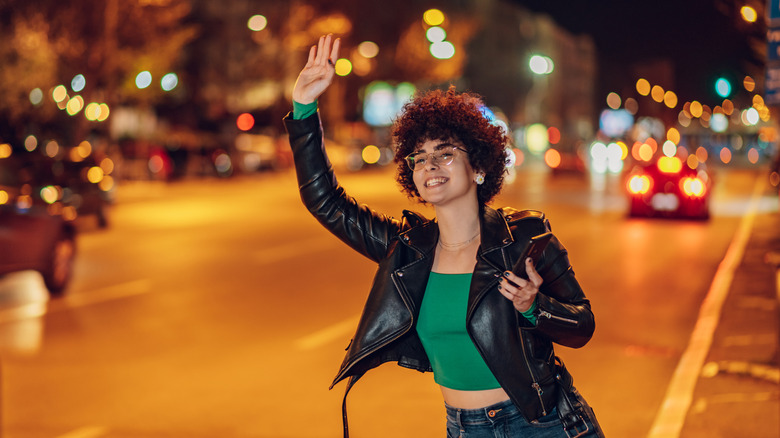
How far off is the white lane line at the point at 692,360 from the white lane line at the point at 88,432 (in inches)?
136

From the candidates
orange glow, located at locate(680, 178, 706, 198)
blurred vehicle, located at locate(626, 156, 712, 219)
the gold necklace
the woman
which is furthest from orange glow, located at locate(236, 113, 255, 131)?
the gold necklace

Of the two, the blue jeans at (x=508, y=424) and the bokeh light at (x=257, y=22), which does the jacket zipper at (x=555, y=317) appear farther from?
the bokeh light at (x=257, y=22)

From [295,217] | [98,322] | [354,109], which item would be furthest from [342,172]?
[98,322]

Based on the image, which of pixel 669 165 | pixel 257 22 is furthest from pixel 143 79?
pixel 669 165

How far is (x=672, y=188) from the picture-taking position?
21.1 m

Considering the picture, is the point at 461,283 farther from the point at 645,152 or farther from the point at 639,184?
the point at 645,152

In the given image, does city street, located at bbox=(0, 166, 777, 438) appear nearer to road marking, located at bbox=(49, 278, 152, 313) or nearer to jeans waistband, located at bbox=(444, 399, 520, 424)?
road marking, located at bbox=(49, 278, 152, 313)

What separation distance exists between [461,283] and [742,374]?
5.04 metres

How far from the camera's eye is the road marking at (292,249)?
613 inches

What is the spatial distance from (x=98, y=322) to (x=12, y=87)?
82.2ft

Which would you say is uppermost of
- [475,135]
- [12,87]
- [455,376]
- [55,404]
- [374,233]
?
[12,87]

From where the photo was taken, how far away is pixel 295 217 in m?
23.5

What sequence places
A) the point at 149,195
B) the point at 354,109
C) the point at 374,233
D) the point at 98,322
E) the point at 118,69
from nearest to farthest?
the point at 374,233
the point at 98,322
the point at 149,195
the point at 118,69
the point at 354,109

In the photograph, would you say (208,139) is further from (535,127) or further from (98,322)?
(535,127)
